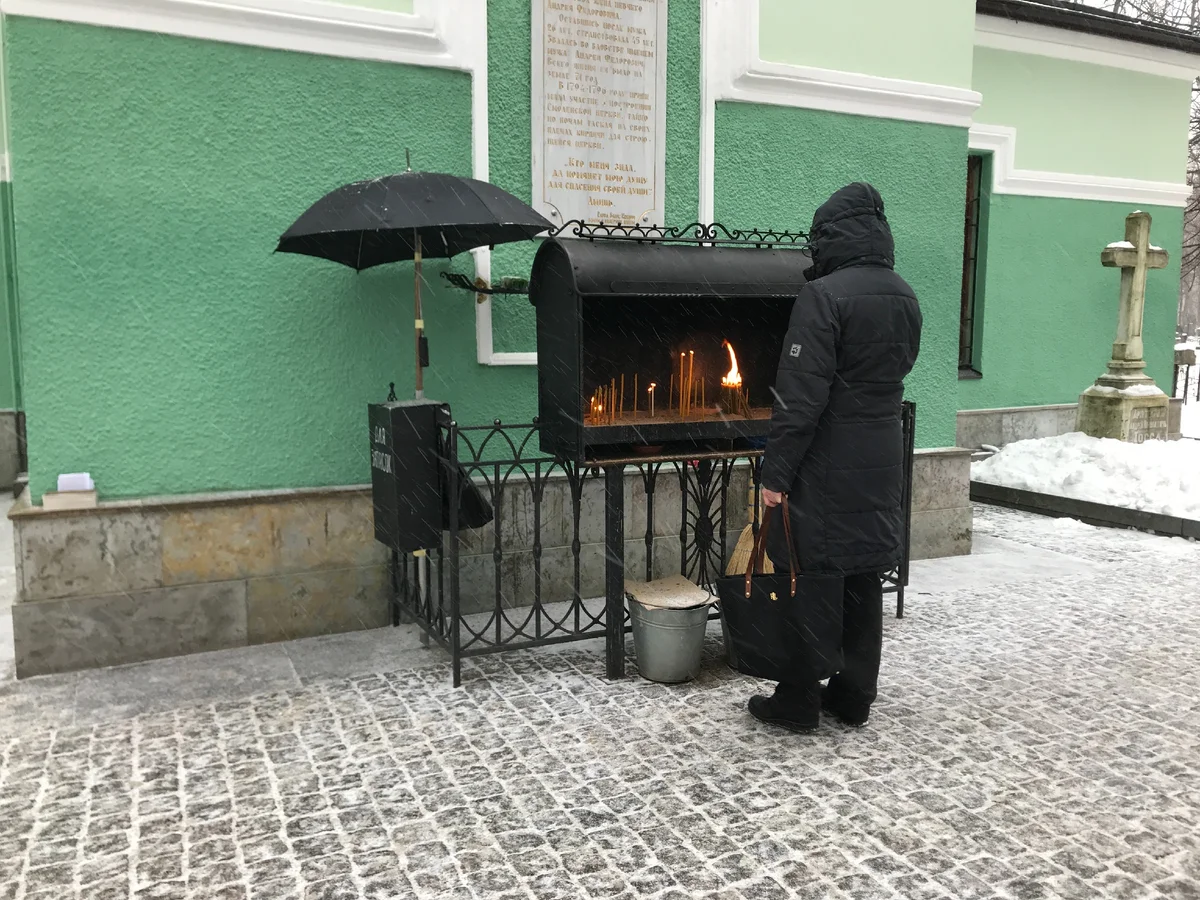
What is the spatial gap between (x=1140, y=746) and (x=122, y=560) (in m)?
4.92

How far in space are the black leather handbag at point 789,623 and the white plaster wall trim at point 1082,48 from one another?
8496 millimetres

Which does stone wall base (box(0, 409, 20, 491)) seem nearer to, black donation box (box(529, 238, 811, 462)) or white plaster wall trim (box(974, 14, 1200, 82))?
black donation box (box(529, 238, 811, 462))

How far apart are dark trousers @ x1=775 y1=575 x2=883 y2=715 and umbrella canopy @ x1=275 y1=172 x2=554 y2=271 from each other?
91.7 inches

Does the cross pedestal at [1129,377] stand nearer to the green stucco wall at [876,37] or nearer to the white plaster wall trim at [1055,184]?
the white plaster wall trim at [1055,184]

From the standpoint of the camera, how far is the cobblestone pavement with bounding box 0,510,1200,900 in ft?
10.2

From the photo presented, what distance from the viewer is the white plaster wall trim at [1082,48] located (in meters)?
10.4

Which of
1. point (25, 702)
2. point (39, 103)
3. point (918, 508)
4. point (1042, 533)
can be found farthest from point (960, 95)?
point (25, 702)

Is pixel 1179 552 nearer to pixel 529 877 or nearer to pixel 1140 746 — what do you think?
pixel 1140 746

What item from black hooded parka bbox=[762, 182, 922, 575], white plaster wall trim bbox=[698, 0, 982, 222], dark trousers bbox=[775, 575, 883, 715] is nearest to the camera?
black hooded parka bbox=[762, 182, 922, 575]

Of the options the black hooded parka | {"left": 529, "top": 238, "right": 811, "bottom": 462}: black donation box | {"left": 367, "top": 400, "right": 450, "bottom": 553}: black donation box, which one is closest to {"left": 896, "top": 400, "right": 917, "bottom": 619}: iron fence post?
{"left": 529, "top": 238, "right": 811, "bottom": 462}: black donation box

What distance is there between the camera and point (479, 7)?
558 cm

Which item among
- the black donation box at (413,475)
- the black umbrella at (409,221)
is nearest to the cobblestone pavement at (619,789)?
the black donation box at (413,475)

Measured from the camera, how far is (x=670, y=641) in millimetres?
4758

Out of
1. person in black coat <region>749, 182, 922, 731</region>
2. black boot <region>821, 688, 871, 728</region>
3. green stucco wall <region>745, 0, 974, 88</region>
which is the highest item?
green stucco wall <region>745, 0, 974, 88</region>
